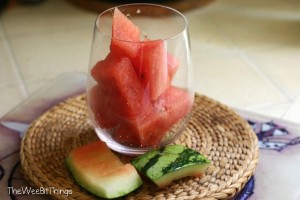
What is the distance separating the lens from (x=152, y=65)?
0.55 m

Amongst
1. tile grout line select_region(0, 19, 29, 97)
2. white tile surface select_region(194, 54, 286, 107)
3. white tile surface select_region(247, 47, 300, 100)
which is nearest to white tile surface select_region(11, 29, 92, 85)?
tile grout line select_region(0, 19, 29, 97)

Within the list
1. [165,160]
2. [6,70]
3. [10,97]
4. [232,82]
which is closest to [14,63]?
[6,70]

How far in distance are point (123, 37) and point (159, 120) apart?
0.34 ft

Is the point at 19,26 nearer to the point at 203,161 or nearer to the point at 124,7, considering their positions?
the point at 124,7

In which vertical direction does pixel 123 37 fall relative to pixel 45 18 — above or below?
above

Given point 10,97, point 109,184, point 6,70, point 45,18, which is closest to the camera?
point 109,184

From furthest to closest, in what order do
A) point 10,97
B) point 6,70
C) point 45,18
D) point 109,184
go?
point 45,18
point 6,70
point 10,97
point 109,184

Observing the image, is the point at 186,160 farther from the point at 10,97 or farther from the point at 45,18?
the point at 45,18

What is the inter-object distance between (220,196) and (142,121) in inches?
4.7

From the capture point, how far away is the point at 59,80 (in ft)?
2.77

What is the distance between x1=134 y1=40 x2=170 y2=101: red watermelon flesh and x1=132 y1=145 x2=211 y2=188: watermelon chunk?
7 cm

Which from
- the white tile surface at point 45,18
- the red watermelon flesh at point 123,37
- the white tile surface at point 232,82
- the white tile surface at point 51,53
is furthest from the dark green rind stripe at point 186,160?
the white tile surface at point 45,18

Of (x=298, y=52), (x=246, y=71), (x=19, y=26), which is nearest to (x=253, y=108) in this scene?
(x=246, y=71)

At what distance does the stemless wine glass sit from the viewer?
1.82 ft
